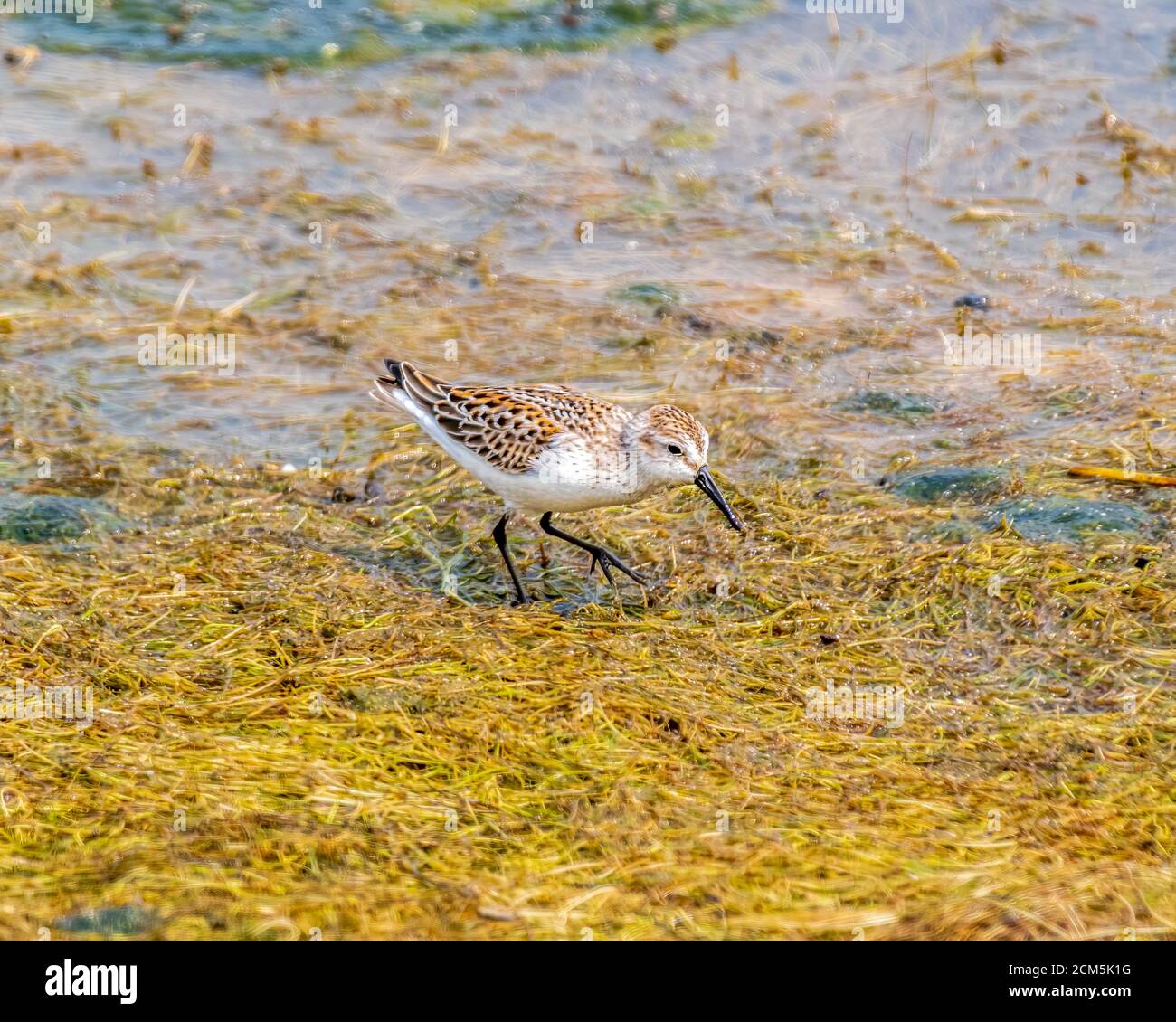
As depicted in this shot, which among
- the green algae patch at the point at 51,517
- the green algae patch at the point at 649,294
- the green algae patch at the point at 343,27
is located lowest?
the green algae patch at the point at 51,517

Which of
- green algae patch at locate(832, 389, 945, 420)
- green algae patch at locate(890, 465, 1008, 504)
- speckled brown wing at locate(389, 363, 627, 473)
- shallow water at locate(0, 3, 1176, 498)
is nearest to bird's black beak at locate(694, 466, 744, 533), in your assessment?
speckled brown wing at locate(389, 363, 627, 473)

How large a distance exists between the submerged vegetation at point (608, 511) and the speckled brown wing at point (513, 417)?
0.73 m

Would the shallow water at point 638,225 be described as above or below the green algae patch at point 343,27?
below

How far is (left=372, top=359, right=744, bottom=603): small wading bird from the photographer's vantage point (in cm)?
823

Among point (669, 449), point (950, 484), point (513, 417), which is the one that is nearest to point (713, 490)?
point (669, 449)

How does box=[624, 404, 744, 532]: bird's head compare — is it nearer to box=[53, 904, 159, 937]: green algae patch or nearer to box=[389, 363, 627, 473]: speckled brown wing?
box=[389, 363, 627, 473]: speckled brown wing

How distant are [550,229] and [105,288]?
11.3ft

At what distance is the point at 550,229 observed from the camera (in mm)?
13062

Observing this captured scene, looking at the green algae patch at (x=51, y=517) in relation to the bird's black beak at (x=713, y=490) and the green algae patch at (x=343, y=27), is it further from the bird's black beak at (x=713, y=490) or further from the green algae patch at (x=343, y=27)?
the green algae patch at (x=343, y=27)

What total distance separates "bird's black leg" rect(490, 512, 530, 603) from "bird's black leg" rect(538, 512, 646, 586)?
0.86 ft

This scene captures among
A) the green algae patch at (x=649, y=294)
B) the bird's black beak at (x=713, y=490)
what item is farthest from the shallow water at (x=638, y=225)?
the bird's black beak at (x=713, y=490)

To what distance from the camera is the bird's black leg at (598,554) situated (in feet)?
28.1

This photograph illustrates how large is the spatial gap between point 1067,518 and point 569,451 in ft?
9.41
